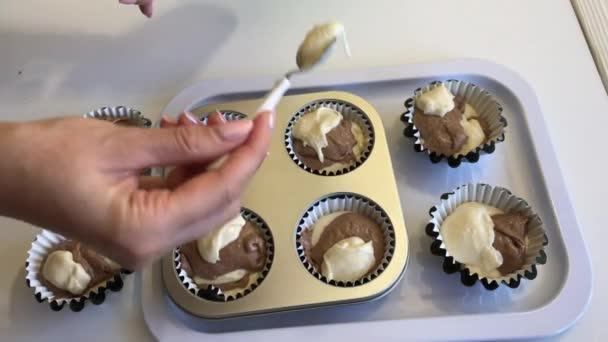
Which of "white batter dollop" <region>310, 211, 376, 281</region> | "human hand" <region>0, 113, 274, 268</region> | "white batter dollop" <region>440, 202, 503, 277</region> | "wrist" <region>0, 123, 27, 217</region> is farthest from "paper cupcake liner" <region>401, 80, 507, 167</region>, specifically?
"wrist" <region>0, 123, 27, 217</region>

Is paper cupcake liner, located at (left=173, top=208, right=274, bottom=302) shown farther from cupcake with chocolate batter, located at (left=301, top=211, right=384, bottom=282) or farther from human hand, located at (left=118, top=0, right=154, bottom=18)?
human hand, located at (left=118, top=0, right=154, bottom=18)

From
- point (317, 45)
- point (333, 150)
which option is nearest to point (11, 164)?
point (317, 45)

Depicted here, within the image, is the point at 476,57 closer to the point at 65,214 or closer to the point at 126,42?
the point at 126,42

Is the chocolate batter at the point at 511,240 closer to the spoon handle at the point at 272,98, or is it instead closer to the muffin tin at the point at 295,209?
the muffin tin at the point at 295,209

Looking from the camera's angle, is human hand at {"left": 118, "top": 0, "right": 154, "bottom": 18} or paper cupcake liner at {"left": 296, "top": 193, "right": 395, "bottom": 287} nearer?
paper cupcake liner at {"left": 296, "top": 193, "right": 395, "bottom": 287}

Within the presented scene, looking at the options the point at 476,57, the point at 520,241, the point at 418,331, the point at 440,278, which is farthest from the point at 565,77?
the point at 418,331

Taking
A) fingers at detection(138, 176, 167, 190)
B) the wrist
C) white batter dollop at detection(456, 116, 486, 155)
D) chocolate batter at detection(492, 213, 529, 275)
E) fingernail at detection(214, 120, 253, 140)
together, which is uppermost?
the wrist

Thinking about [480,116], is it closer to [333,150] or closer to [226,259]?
[333,150]
